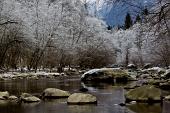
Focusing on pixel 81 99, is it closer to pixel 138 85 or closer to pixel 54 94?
pixel 54 94

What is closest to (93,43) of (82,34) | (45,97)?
(82,34)

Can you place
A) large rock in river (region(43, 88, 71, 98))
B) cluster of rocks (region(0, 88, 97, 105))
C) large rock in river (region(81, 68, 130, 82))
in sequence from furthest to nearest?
large rock in river (region(81, 68, 130, 82)) → large rock in river (region(43, 88, 71, 98)) → cluster of rocks (region(0, 88, 97, 105))

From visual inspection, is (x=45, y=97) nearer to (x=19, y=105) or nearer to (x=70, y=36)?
(x=19, y=105)

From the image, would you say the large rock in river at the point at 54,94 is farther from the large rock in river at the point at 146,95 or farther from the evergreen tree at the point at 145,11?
the evergreen tree at the point at 145,11

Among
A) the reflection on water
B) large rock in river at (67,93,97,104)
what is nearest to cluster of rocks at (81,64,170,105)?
the reflection on water

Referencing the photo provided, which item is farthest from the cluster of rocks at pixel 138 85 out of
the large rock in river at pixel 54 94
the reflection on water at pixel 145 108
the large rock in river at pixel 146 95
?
the large rock in river at pixel 54 94

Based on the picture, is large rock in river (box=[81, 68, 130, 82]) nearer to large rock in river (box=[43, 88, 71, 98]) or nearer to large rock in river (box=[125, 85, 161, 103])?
large rock in river (box=[43, 88, 71, 98])

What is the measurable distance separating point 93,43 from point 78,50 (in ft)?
22.2

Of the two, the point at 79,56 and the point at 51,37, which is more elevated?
the point at 51,37

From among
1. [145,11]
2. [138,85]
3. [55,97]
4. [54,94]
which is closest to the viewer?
[145,11]

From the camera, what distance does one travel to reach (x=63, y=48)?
176 feet

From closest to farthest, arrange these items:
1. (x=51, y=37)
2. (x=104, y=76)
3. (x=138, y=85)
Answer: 1. (x=138, y=85)
2. (x=104, y=76)
3. (x=51, y=37)

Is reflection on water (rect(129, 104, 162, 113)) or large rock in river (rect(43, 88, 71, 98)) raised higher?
large rock in river (rect(43, 88, 71, 98))

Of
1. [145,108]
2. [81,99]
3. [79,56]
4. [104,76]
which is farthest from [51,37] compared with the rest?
[145,108]
